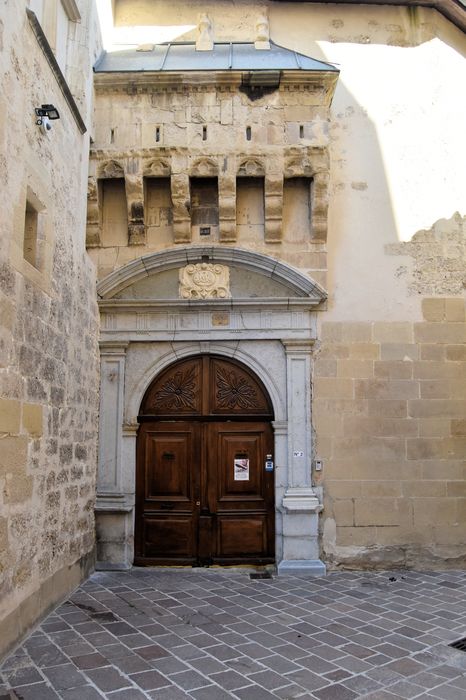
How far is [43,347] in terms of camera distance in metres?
4.93

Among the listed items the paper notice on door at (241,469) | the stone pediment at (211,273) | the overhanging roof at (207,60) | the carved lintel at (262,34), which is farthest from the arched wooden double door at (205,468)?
the carved lintel at (262,34)

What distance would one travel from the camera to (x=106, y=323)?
23.0 feet

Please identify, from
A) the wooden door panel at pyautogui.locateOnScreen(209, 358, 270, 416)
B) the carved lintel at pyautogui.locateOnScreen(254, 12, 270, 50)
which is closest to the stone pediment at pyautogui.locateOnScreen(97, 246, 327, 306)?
the wooden door panel at pyautogui.locateOnScreen(209, 358, 270, 416)

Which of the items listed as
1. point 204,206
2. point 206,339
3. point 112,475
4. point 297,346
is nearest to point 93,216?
point 204,206

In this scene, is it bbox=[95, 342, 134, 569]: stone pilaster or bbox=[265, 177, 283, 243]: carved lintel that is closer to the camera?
bbox=[95, 342, 134, 569]: stone pilaster

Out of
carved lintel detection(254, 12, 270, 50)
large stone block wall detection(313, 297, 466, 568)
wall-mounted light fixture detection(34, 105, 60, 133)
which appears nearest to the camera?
wall-mounted light fixture detection(34, 105, 60, 133)

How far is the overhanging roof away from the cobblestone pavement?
569cm

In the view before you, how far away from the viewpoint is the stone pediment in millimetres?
6973

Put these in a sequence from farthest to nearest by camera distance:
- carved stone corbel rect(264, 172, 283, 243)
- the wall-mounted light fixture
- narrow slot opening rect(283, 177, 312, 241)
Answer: narrow slot opening rect(283, 177, 312, 241), carved stone corbel rect(264, 172, 283, 243), the wall-mounted light fixture

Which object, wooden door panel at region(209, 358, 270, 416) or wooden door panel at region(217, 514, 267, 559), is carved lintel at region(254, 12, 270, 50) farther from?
wooden door panel at region(217, 514, 267, 559)

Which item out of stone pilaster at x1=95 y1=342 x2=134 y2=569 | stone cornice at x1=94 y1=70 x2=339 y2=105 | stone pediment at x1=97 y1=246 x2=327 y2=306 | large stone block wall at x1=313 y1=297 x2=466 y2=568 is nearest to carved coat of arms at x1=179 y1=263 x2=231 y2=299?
stone pediment at x1=97 y1=246 x2=327 y2=306

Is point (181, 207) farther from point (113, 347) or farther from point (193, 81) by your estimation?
point (113, 347)

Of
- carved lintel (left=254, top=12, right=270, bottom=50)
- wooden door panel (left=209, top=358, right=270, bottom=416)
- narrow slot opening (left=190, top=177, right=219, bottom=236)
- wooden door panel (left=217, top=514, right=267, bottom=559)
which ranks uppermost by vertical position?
carved lintel (left=254, top=12, right=270, bottom=50)

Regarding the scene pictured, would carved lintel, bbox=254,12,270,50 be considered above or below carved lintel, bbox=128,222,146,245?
above
